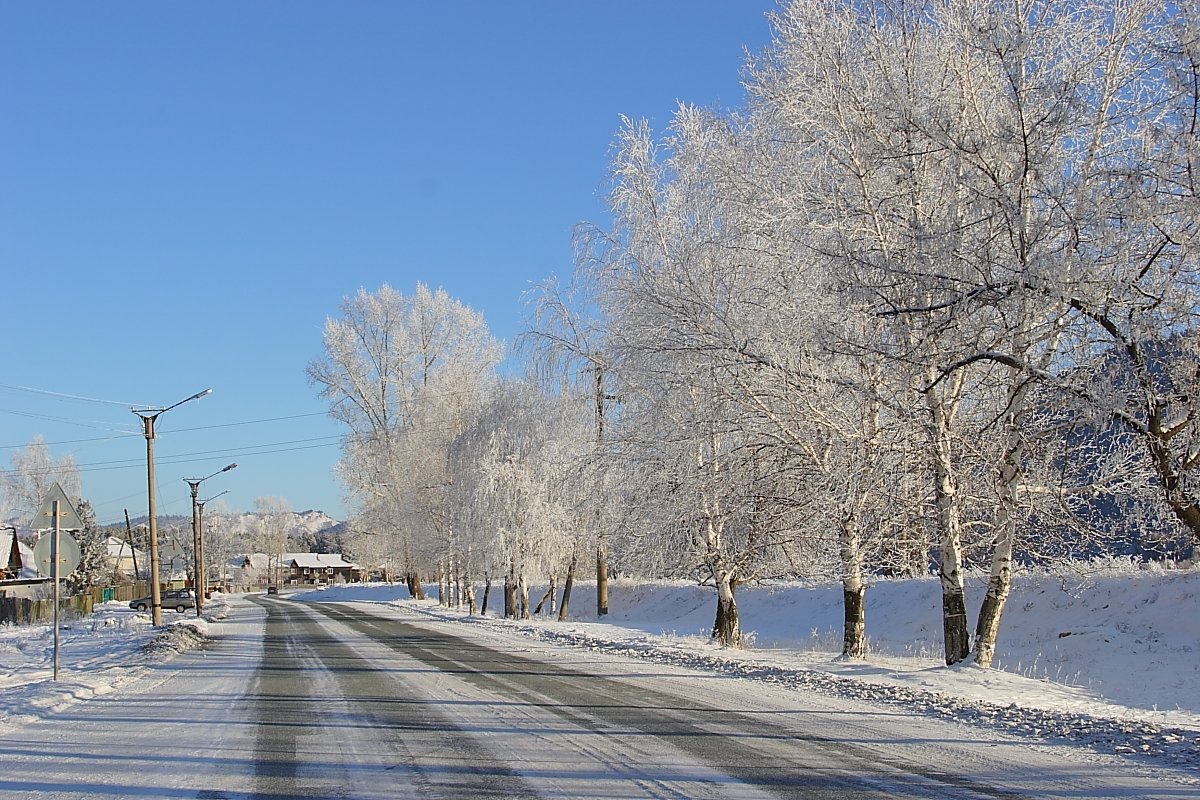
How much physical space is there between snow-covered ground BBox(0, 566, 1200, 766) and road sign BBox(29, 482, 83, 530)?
7.85 ft

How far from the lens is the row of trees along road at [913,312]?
30.8ft

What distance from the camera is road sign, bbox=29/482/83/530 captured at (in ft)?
48.1

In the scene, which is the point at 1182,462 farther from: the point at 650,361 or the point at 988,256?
the point at 650,361

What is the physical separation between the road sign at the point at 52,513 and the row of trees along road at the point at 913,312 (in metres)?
8.96

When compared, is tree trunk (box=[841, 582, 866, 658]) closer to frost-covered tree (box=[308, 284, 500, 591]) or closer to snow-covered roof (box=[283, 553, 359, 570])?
frost-covered tree (box=[308, 284, 500, 591])

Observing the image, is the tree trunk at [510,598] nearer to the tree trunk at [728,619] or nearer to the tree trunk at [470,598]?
the tree trunk at [470,598]

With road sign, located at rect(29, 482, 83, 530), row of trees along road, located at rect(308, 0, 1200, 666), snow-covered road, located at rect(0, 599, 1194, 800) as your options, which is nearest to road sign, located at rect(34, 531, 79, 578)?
road sign, located at rect(29, 482, 83, 530)

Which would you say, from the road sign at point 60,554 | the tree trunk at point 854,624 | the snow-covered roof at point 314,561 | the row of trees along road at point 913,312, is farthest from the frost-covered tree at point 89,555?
the snow-covered roof at point 314,561

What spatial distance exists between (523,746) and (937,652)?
1586cm

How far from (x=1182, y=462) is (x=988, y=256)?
2816mm

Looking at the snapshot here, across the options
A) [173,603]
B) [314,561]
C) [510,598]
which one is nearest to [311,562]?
[314,561]

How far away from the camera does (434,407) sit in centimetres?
4534

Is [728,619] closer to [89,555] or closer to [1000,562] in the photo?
[1000,562]

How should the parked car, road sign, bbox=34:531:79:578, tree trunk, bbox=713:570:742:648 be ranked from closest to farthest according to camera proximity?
road sign, bbox=34:531:79:578
tree trunk, bbox=713:570:742:648
the parked car
